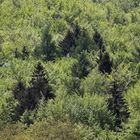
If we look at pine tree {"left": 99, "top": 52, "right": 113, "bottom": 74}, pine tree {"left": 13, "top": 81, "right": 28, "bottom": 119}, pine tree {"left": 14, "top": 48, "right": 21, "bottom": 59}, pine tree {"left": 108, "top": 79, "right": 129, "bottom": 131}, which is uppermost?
pine tree {"left": 14, "top": 48, "right": 21, "bottom": 59}

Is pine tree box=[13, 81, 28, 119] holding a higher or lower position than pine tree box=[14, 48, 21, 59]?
lower

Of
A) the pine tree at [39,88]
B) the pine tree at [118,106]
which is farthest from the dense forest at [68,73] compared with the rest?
the pine tree at [39,88]

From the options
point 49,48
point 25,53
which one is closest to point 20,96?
point 25,53

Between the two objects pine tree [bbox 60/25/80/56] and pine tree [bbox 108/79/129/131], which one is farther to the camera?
pine tree [bbox 60/25/80/56]

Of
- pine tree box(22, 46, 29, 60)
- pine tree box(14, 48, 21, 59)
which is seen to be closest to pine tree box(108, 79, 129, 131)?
pine tree box(22, 46, 29, 60)

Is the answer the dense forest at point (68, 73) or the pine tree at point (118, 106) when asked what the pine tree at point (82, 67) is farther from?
the pine tree at point (118, 106)

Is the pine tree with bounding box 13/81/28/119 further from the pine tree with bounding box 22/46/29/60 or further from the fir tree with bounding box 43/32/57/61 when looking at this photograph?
the fir tree with bounding box 43/32/57/61
